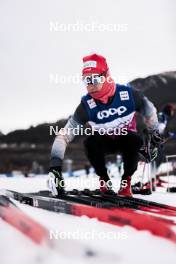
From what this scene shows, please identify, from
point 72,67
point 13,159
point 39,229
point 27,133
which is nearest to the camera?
point 39,229

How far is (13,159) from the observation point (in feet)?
11.7

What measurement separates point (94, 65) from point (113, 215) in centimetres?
94

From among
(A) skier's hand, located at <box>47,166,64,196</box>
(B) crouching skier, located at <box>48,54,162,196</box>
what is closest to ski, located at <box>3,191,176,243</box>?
(A) skier's hand, located at <box>47,166,64,196</box>

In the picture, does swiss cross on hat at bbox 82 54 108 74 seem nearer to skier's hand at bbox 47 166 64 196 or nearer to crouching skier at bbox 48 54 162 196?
crouching skier at bbox 48 54 162 196

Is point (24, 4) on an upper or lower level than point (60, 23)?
upper

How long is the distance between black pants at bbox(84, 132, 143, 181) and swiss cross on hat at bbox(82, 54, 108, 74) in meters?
0.34

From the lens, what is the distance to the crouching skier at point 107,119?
1.84 meters

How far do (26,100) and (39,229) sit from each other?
6.19 ft

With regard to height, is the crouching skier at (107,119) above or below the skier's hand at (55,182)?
above

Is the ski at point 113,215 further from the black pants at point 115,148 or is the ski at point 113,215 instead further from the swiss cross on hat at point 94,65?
the swiss cross on hat at point 94,65

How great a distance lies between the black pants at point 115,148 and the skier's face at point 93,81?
0.83ft

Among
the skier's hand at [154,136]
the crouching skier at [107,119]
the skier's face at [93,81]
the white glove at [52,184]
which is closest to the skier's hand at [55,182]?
the white glove at [52,184]

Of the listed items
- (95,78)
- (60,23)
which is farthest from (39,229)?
(60,23)

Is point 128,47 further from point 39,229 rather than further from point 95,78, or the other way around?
point 39,229
